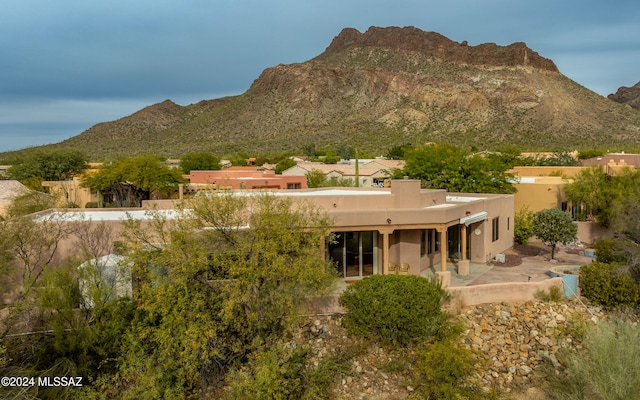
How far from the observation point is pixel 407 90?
115m

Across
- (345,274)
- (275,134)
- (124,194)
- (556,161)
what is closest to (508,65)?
(275,134)

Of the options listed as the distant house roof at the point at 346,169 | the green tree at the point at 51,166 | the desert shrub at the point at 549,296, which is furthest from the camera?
the distant house roof at the point at 346,169

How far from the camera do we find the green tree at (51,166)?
1911 inches

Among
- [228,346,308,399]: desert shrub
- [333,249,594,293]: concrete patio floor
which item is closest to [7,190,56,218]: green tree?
[228,346,308,399]: desert shrub

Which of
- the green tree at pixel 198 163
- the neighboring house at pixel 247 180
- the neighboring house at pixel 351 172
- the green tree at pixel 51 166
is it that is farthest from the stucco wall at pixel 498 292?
the green tree at pixel 198 163

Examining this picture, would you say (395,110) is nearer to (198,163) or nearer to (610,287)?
(198,163)

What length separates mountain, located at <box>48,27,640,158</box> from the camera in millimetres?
92438

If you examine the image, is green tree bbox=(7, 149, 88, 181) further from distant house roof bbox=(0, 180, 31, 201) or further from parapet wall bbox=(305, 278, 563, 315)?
parapet wall bbox=(305, 278, 563, 315)

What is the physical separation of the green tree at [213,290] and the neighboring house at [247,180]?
20038mm

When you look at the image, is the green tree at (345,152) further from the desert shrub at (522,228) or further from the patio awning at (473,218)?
the patio awning at (473,218)

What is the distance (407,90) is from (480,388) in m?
107

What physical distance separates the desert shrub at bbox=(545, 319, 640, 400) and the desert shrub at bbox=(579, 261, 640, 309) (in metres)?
2.91

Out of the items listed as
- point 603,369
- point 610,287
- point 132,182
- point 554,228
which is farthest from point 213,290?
point 132,182

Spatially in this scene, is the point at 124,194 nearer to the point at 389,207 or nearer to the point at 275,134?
the point at 389,207
